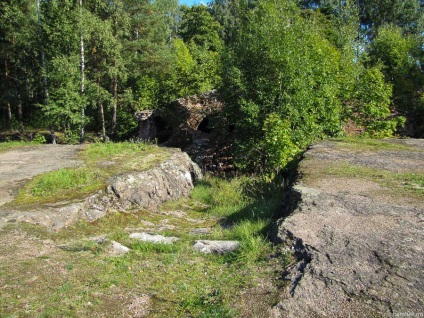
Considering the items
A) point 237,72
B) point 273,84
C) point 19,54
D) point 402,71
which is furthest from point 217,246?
point 19,54

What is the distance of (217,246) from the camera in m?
4.39

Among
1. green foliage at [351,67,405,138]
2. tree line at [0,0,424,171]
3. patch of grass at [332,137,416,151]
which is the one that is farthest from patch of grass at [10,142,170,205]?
green foliage at [351,67,405,138]

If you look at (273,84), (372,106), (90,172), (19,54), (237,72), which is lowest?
(90,172)

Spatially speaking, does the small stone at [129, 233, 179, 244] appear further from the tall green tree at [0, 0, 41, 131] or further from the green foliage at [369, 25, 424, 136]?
the green foliage at [369, 25, 424, 136]

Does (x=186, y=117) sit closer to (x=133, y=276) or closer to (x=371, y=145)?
(x=371, y=145)

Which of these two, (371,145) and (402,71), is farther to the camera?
(402,71)

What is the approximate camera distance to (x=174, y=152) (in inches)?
408

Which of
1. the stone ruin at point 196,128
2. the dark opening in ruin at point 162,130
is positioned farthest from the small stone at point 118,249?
the dark opening in ruin at point 162,130

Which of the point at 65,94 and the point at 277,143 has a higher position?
the point at 65,94

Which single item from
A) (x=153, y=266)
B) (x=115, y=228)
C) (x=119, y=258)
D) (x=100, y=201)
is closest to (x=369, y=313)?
(x=153, y=266)

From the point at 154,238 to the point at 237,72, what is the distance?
7.39 meters

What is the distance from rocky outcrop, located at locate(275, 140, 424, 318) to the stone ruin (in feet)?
25.6

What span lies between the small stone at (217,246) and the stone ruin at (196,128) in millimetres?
8397

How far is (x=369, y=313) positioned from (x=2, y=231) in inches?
172
